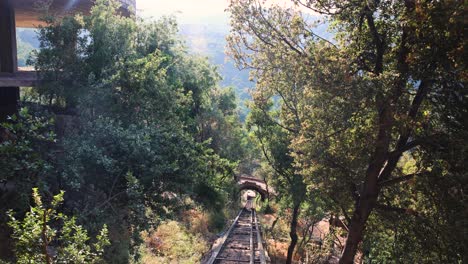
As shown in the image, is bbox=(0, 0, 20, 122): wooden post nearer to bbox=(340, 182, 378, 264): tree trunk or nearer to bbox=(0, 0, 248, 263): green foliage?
bbox=(0, 0, 248, 263): green foliage

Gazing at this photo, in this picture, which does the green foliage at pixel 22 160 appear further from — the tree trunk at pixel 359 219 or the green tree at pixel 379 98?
the tree trunk at pixel 359 219

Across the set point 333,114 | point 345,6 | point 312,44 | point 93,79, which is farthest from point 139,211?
point 345,6

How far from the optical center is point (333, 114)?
8.26 meters

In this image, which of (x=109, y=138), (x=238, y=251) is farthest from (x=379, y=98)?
(x=238, y=251)

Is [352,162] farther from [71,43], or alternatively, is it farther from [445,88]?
[71,43]

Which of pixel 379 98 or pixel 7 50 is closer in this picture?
pixel 379 98

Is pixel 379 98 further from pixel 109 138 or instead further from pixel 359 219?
pixel 109 138

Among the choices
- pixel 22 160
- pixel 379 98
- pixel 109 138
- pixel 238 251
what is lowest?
pixel 238 251

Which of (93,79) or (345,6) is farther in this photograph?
(93,79)

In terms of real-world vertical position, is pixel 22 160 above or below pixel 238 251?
above

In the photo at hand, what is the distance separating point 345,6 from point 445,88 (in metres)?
2.62

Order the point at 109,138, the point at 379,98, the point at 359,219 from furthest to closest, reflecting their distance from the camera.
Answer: the point at 109,138 → the point at 359,219 → the point at 379,98

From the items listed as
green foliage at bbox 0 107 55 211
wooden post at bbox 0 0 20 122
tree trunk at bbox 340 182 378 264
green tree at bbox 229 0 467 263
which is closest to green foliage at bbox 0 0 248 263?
green foliage at bbox 0 107 55 211

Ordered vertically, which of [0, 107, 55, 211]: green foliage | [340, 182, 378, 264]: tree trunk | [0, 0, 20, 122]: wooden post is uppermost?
[0, 0, 20, 122]: wooden post
